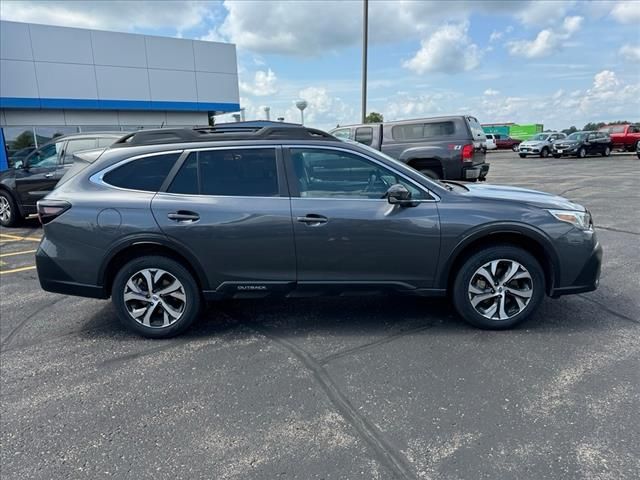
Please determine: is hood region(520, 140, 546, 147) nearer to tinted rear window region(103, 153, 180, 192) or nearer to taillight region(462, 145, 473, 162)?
taillight region(462, 145, 473, 162)

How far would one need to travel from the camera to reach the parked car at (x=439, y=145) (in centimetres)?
992

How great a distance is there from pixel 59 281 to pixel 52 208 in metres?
0.63

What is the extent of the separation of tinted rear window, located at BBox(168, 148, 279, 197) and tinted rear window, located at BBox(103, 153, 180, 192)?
0.13 meters

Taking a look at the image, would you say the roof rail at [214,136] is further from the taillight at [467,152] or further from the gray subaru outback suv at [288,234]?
the taillight at [467,152]

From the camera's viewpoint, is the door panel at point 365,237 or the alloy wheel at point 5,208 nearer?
the door panel at point 365,237

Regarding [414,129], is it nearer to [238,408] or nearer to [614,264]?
[614,264]

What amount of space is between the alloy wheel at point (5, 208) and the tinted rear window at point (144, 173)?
24.5ft

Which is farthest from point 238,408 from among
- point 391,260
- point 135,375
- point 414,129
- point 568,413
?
point 414,129

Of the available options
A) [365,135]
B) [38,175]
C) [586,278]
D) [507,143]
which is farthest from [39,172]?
[507,143]

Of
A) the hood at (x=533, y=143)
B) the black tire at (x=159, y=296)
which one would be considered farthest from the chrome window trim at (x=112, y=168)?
the hood at (x=533, y=143)

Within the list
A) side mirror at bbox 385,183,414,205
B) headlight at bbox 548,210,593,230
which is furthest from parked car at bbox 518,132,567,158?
side mirror at bbox 385,183,414,205

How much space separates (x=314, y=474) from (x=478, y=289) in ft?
7.18

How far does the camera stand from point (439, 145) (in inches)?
397

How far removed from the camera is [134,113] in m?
Answer: 23.7
